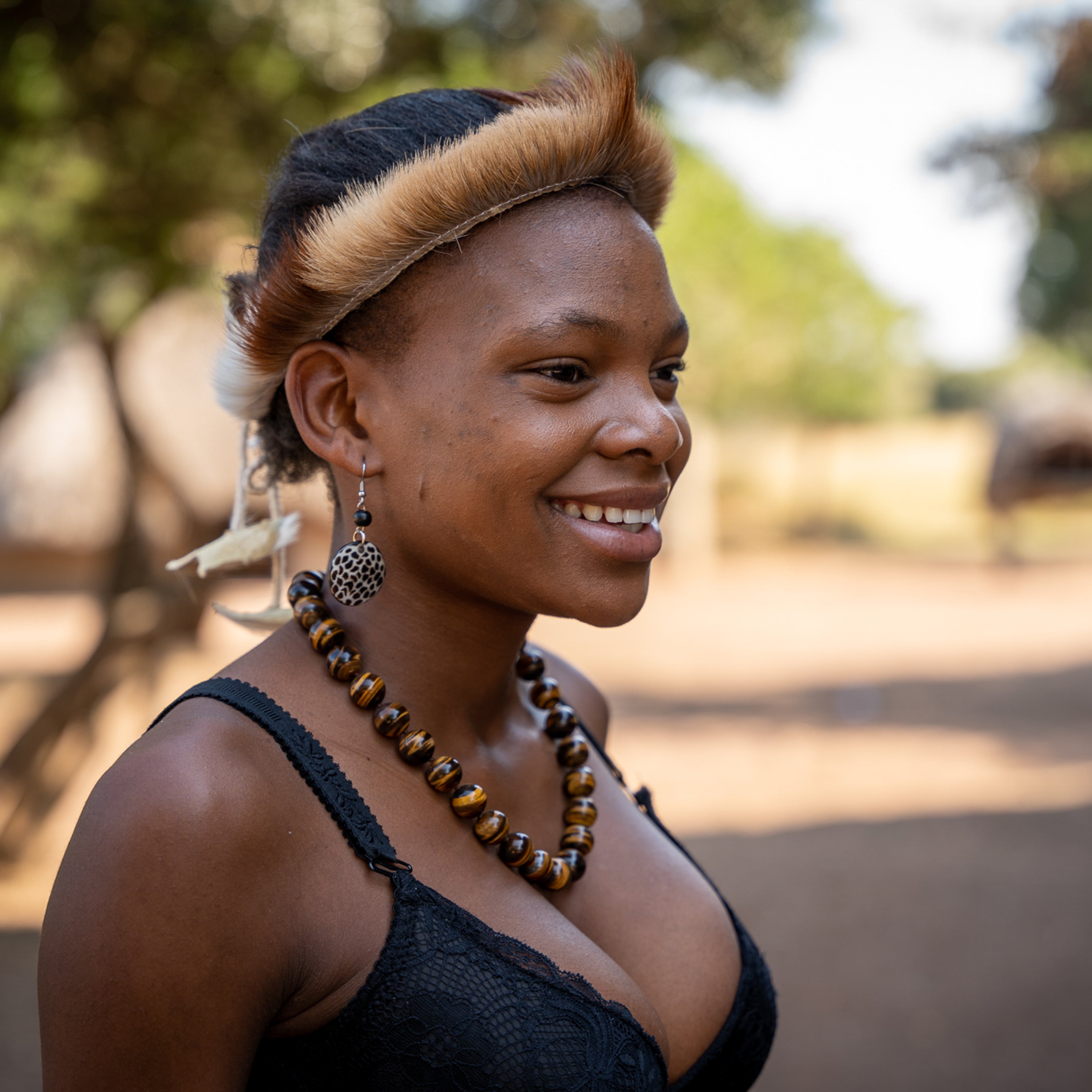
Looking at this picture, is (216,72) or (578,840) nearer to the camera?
(578,840)

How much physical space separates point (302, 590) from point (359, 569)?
0.17 meters

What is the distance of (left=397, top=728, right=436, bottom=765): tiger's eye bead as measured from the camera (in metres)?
1.64

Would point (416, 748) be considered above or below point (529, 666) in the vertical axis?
below

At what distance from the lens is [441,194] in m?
1.57

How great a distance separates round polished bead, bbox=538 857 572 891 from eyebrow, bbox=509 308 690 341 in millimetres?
827

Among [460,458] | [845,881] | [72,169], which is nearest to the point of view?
[460,458]

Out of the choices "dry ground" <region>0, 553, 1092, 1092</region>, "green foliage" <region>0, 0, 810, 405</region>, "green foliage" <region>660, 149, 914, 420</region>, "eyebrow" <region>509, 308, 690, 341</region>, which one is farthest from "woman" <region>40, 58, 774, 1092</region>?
"green foliage" <region>660, 149, 914, 420</region>

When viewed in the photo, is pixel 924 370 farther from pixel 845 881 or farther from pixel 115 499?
pixel 845 881

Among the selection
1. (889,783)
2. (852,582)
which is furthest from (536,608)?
(852,582)

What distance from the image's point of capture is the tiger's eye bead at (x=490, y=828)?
166cm

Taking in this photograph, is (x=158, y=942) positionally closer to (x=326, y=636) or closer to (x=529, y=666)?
(x=326, y=636)

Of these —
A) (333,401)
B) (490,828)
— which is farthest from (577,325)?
(490,828)

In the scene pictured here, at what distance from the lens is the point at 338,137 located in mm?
1722

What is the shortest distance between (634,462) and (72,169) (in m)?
5.04
